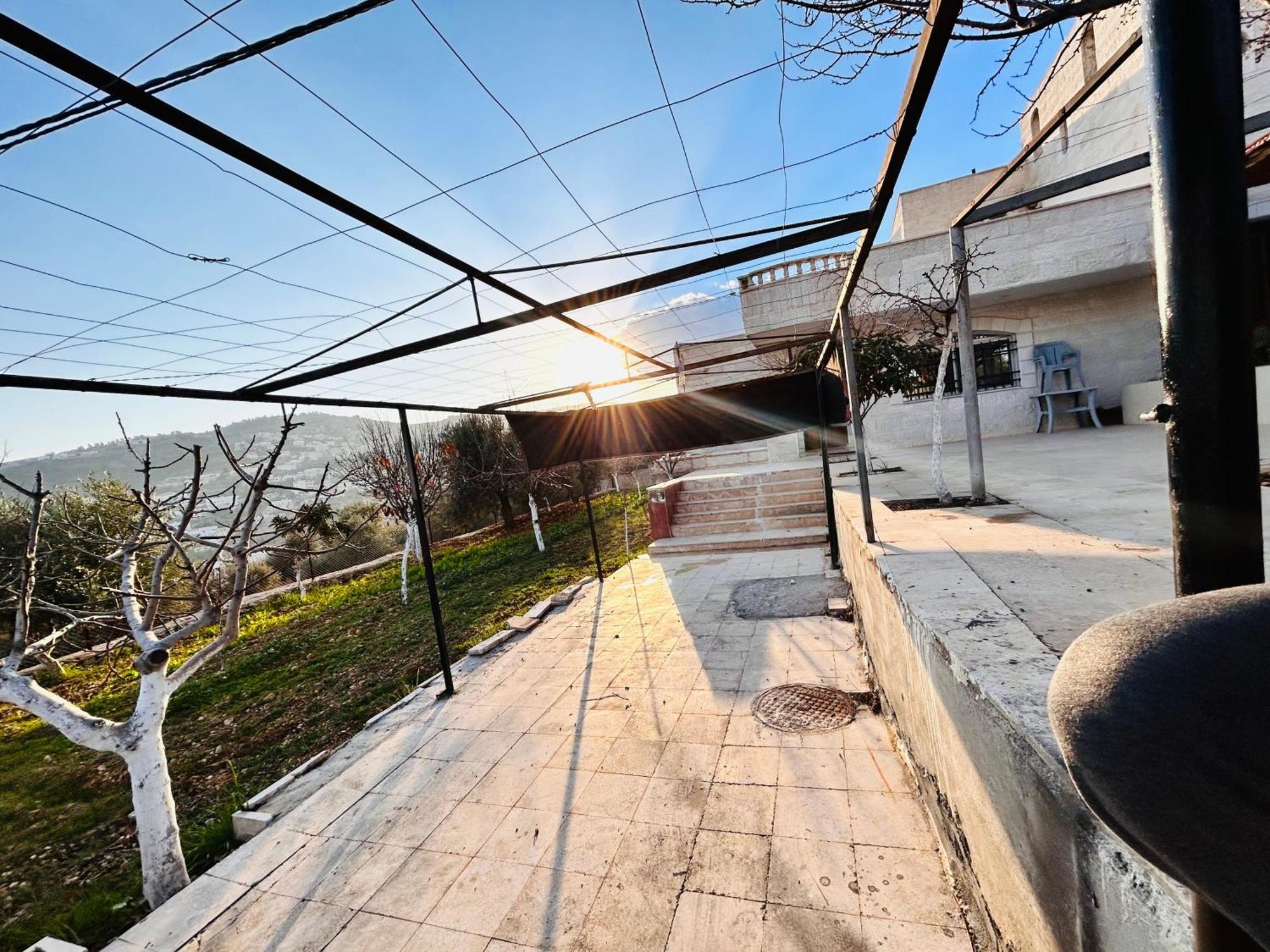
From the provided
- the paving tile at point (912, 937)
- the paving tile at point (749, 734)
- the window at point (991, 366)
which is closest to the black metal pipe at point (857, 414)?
the paving tile at point (749, 734)

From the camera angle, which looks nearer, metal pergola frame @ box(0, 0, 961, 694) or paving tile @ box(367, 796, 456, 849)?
metal pergola frame @ box(0, 0, 961, 694)

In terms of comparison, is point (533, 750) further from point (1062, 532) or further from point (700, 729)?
point (1062, 532)

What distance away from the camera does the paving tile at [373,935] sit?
2.31 meters

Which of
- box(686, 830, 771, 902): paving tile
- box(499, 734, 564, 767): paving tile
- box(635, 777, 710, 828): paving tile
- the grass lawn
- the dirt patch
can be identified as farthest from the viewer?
the dirt patch

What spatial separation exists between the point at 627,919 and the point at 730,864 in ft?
1.77

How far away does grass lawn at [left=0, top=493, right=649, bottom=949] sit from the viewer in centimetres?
362

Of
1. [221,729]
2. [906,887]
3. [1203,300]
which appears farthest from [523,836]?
[221,729]

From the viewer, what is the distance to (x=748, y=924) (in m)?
2.10

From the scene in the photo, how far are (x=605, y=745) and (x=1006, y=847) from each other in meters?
2.63

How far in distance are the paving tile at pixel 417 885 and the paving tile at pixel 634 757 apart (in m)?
1.00

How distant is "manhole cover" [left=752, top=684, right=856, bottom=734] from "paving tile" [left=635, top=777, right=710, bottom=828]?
807mm

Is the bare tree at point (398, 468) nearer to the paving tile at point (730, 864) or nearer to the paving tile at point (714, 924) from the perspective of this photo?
the paving tile at point (730, 864)

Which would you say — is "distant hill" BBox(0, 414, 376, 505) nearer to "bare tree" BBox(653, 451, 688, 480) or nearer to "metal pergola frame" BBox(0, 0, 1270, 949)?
"metal pergola frame" BBox(0, 0, 1270, 949)

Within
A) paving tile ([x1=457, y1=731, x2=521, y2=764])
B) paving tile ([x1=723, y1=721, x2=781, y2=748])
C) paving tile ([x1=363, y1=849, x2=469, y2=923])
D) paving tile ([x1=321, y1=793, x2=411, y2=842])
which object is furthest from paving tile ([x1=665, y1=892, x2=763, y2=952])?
paving tile ([x1=321, y1=793, x2=411, y2=842])
